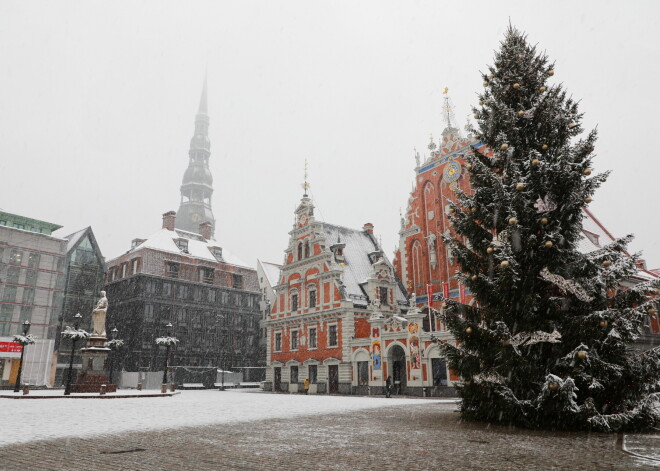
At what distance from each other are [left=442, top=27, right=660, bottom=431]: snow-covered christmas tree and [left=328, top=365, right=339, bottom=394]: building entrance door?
24370 mm

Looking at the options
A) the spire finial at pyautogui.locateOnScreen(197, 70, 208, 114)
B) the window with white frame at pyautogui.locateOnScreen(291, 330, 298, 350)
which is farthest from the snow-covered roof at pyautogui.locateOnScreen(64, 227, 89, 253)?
the spire finial at pyautogui.locateOnScreen(197, 70, 208, 114)

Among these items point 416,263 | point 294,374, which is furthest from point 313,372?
point 416,263

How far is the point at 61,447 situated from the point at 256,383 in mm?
46559

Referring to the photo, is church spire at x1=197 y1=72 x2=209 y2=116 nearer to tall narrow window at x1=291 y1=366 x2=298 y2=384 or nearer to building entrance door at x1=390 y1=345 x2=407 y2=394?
tall narrow window at x1=291 y1=366 x2=298 y2=384

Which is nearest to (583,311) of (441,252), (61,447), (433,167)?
(61,447)

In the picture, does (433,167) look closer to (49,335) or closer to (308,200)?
(308,200)

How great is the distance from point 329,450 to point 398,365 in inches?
1059

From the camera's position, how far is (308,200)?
42.1 metres

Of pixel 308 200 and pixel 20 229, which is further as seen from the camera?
pixel 20 229

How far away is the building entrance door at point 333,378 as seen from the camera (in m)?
36.7

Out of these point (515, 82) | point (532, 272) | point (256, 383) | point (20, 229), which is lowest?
point (256, 383)

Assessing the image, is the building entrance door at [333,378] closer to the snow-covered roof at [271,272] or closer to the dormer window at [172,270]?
the dormer window at [172,270]

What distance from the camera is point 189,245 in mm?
56031

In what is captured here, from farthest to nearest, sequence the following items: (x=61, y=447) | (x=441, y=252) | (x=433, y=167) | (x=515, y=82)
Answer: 1. (x=433, y=167)
2. (x=441, y=252)
3. (x=515, y=82)
4. (x=61, y=447)
